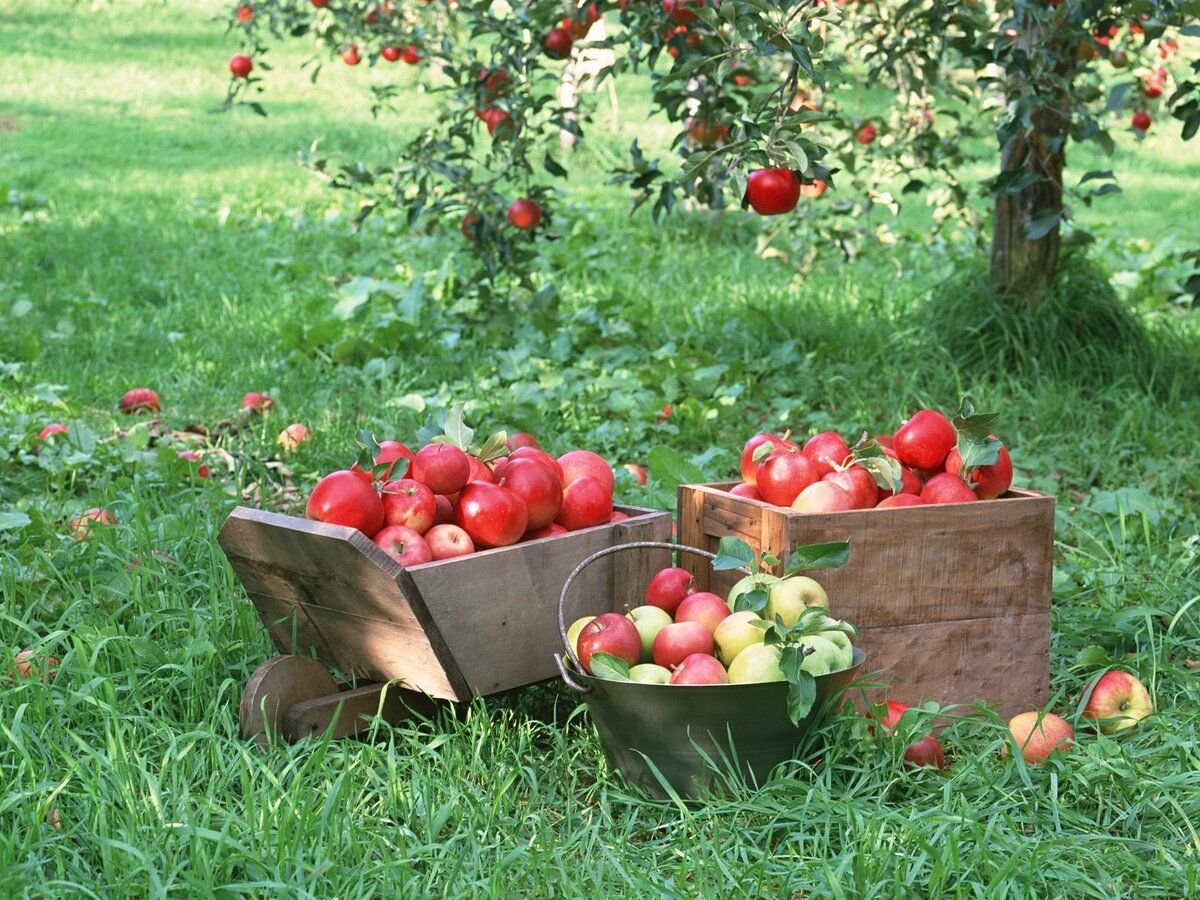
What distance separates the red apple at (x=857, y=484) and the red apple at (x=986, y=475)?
0.17 metres

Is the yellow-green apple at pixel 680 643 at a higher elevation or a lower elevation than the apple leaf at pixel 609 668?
lower

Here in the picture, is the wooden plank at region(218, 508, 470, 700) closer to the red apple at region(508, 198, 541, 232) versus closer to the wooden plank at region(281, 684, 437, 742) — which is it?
the wooden plank at region(281, 684, 437, 742)

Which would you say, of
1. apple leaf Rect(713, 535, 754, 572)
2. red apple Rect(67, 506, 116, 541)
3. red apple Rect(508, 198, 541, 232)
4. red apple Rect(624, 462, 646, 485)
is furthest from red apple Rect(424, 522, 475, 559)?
red apple Rect(508, 198, 541, 232)

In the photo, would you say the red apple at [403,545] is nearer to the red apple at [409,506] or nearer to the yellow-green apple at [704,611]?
the red apple at [409,506]

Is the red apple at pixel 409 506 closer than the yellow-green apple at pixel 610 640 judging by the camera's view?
No

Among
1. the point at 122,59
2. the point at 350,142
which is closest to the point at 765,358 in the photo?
the point at 350,142

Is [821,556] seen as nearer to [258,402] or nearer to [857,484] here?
[857,484]

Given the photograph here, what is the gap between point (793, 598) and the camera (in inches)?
88.2

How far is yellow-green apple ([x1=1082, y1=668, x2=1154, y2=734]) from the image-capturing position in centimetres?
242

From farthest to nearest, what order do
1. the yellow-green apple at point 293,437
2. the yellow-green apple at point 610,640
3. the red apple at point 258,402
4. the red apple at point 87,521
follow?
1. the red apple at point 258,402
2. the yellow-green apple at point 293,437
3. the red apple at point 87,521
4. the yellow-green apple at point 610,640

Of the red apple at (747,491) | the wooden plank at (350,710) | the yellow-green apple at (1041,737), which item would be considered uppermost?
the red apple at (747,491)

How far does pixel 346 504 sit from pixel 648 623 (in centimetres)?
58

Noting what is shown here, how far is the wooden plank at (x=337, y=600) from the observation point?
2.22 m

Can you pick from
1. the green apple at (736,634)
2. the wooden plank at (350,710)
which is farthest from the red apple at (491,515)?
the green apple at (736,634)
